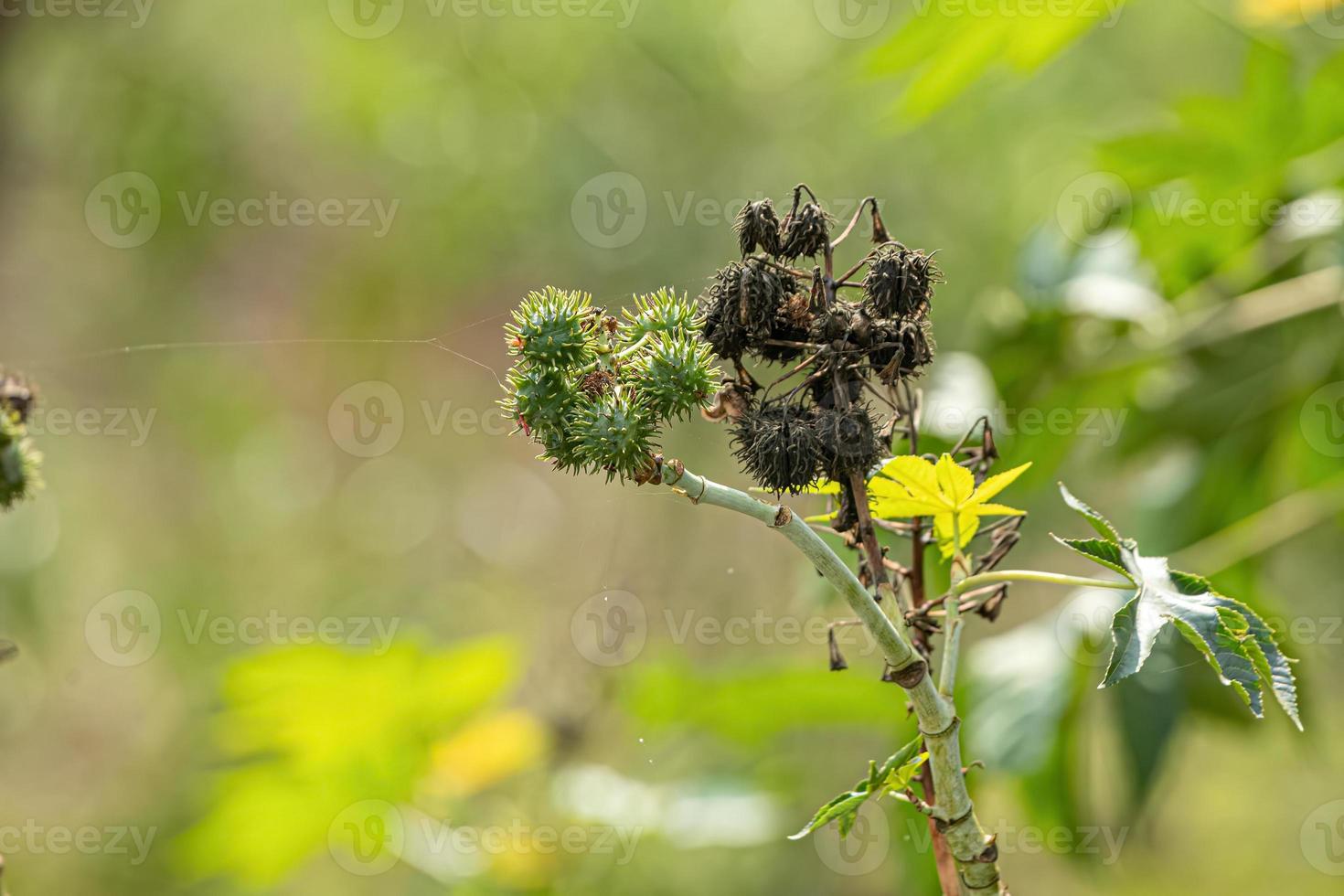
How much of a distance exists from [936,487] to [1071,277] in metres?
1.21

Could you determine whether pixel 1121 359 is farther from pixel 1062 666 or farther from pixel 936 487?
pixel 936 487

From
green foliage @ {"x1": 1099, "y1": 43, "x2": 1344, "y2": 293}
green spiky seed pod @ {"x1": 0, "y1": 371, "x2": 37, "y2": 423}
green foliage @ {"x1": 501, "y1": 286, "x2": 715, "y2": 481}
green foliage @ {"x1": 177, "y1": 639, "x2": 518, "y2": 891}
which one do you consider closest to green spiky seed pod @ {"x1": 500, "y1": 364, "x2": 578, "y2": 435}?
green foliage @ {"x1": 501, "y1": 286, "x2": 715, "y2": 481}

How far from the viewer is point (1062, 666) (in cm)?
170

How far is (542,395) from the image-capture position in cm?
58

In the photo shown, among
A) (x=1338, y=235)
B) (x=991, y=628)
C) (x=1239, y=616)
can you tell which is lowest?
(x=1239, y=616)

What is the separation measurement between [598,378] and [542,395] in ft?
0.11

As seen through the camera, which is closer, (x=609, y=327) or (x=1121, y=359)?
(x=609, y=327)

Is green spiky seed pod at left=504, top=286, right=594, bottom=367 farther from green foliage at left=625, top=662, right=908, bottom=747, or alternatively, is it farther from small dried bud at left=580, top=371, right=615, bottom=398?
green foliage at left=625, top=662, right=908, bottom=747

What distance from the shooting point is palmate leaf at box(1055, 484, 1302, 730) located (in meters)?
0.56

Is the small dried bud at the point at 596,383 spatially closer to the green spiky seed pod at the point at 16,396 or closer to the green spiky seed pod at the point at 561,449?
the green spiky seed pod at the point at 561,449

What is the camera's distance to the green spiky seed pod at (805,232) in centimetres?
62

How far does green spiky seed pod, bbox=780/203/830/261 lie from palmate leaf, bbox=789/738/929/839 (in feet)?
0.88

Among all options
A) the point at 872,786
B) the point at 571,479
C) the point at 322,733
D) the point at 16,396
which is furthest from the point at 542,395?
the point at 571,479

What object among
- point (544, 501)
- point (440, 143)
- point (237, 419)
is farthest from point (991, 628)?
point (237, 419)
